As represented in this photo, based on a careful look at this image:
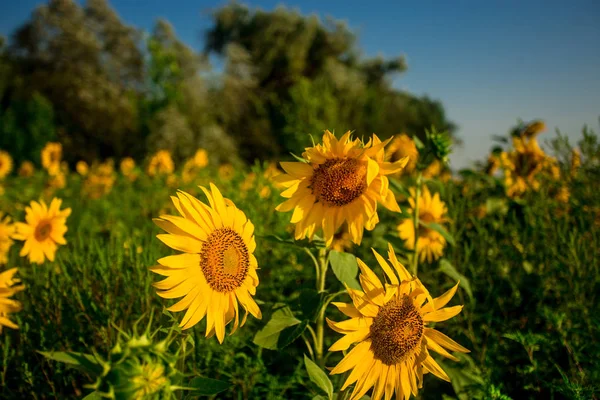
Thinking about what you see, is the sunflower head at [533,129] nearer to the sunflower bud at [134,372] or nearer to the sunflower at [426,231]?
the sunflower at [426,231]

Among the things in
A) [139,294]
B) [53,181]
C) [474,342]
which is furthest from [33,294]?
[53,181]

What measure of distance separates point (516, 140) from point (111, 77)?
17.6m

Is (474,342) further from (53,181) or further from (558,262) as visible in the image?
(53,181)

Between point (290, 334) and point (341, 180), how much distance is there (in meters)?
0.42

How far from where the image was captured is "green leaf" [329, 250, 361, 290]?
1176mm

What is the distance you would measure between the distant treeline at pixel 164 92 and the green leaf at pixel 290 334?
1132 centimetres

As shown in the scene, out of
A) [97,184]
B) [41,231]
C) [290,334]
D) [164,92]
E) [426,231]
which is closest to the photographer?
[290,334]

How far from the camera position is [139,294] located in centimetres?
158

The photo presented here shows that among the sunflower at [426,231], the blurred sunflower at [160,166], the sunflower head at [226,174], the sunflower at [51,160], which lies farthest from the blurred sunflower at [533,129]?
the sunflower at [51,160]

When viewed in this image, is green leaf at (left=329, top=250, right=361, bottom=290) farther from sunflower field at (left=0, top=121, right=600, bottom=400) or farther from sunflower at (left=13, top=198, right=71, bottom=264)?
sunflower at (left=13, top=198, right=71, bottom=264)

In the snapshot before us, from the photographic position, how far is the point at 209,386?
860mm

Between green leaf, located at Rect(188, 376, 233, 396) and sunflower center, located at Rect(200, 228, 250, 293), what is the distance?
258 mm

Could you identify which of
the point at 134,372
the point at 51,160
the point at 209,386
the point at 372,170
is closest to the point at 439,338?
the point at 372,170

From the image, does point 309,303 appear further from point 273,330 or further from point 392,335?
point 392,335
